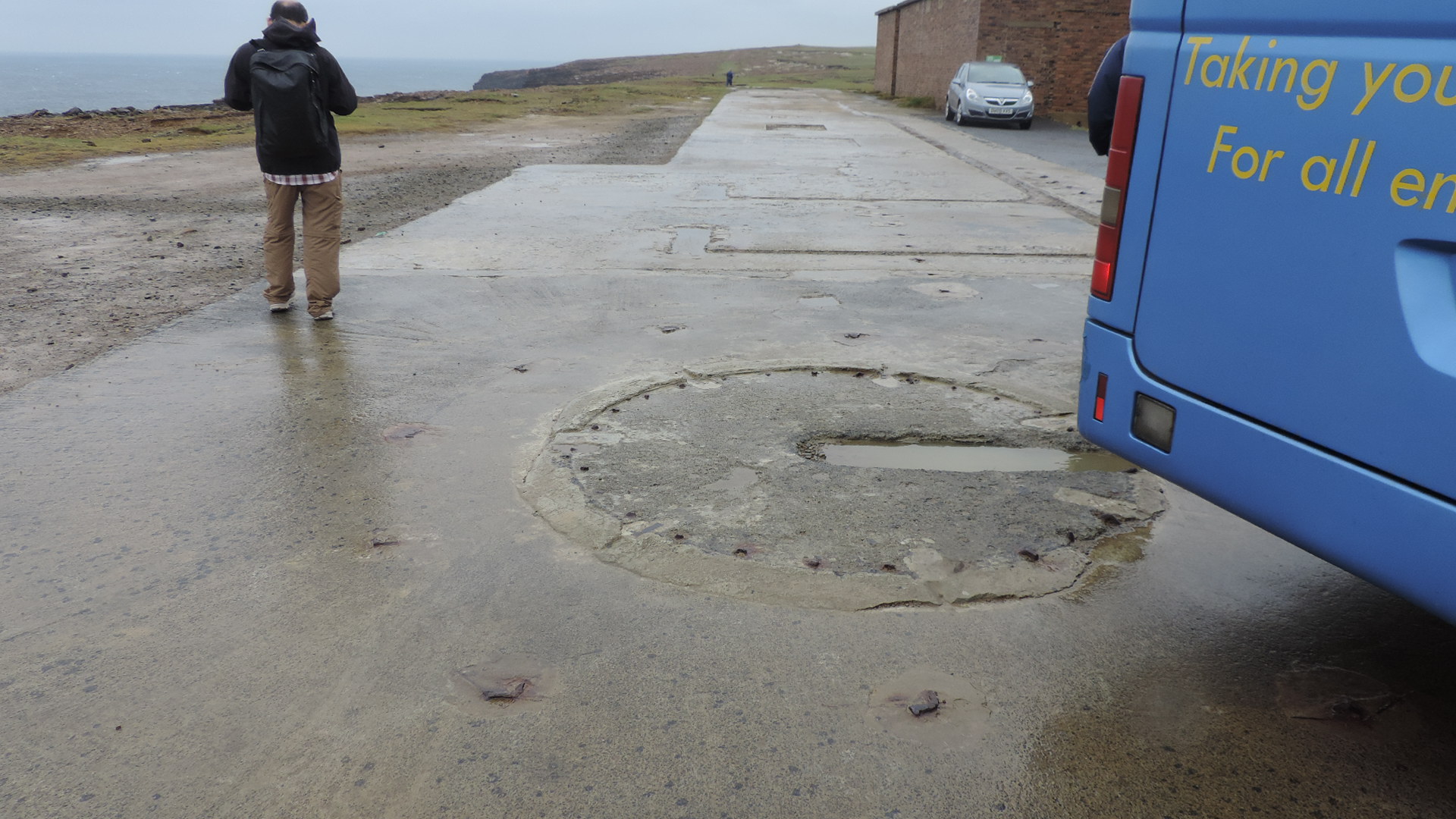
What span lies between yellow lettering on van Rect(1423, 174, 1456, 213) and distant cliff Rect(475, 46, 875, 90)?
71.0 metres

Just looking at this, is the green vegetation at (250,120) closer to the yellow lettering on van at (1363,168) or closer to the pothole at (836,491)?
the pothole at (836,491)

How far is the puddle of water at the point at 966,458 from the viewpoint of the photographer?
3.96 metres

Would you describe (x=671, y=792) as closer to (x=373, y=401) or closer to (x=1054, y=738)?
(x=1054, y=738)

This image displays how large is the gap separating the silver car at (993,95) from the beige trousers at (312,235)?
67.1ft

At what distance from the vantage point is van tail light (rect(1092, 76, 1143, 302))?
2602 millimetres

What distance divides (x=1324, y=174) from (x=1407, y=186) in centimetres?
20

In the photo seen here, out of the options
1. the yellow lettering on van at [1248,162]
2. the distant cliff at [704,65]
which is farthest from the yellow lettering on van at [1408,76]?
the distant cliff at [704,65]

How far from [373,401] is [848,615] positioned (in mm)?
2836

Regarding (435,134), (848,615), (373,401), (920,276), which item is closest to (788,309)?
(920,276)

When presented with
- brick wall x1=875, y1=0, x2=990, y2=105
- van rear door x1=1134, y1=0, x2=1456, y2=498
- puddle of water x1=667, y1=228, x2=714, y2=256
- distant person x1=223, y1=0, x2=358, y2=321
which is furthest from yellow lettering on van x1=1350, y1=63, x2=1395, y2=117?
brick wall x1=875, y1=0, x2=990, y2=105

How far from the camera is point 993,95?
77.9 ft

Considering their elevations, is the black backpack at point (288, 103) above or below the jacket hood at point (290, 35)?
below

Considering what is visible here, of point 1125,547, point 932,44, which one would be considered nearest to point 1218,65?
point 1125,547

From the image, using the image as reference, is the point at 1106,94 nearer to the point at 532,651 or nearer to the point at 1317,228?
the point at 1317,228
